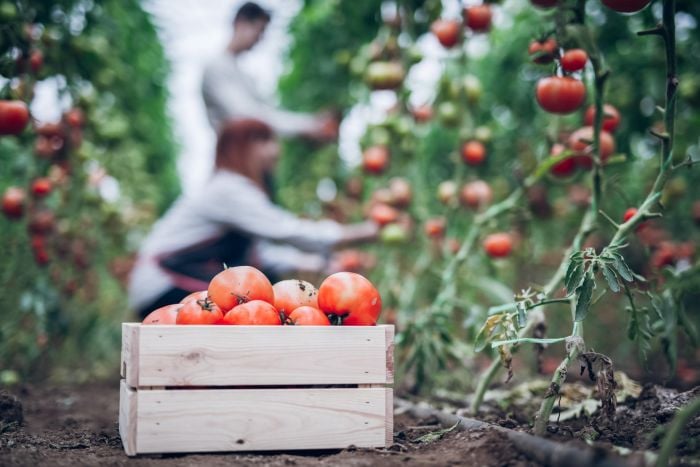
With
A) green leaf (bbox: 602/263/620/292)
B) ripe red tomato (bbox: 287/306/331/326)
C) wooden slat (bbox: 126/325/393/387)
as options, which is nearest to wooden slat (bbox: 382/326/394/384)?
wooden slat (bbox: 126/325/393/387)

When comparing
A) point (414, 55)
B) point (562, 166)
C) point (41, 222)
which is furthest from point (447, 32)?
point (41, 222)

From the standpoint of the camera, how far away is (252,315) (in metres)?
1.83

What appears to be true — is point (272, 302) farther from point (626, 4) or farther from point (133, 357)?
point (626, 4)

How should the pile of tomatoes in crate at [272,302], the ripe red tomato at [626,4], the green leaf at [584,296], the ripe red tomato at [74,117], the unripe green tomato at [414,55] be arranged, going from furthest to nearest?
the ripe red tomato at [74,117]
the unripe green tomato at [414,55]
the ripe red tomato at [626,4]
the pile of tomatoes in crate at [272,302]
the green leaf at [584,296]

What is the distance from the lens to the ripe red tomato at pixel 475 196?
3557 millimetres

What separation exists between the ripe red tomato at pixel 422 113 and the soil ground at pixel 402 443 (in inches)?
77.9

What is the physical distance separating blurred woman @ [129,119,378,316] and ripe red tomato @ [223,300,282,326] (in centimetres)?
168

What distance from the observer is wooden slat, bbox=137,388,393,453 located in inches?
67.9

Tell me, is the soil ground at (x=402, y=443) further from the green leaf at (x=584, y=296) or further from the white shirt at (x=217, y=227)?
the white shirt at (x=217, y=227)

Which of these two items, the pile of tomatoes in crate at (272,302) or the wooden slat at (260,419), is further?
the pile of tomatoes in crate at (272,302)

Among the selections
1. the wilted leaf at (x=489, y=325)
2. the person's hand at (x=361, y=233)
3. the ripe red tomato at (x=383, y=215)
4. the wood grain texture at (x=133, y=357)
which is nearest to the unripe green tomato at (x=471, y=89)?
the ripe red tomato at (x=383, y=215)

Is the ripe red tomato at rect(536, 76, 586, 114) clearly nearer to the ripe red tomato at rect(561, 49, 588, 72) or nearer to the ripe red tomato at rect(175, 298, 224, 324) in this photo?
the ripe red tomato at rect(561, 49, 588, 72)

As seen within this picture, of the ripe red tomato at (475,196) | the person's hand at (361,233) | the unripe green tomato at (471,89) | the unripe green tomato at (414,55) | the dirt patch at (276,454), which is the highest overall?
the unripe green tomato at (414,55)

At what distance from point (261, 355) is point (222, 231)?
1.93m
